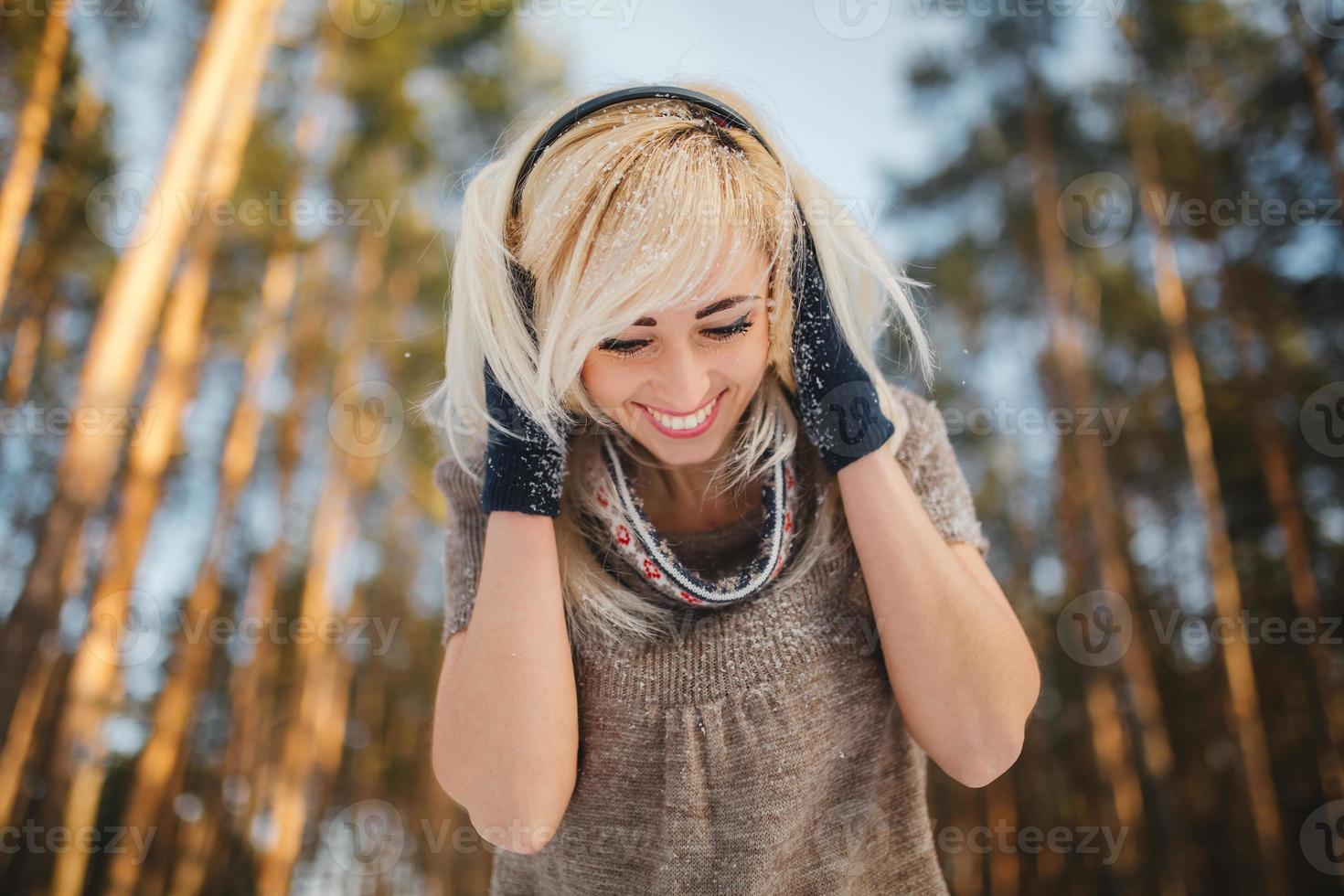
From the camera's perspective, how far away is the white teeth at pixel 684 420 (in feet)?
5.16

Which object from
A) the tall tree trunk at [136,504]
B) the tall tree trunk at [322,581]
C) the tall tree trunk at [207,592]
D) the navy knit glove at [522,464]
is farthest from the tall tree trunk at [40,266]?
the navy knit glove at [522,464]

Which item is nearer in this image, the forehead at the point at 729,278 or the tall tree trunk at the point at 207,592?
the forehead at the point at 729,278

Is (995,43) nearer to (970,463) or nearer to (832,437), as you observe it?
(970,463)

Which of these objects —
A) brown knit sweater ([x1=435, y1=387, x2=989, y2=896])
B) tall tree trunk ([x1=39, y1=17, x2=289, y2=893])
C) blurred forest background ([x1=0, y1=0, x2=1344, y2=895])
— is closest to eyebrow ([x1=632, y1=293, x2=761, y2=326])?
brown knit sweater ([x1=435, y1=387, x2=989, y2=896])

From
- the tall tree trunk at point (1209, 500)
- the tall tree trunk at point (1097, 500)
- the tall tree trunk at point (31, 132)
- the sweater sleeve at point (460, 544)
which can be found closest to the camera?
the sweater sleeve at point (460, 544)

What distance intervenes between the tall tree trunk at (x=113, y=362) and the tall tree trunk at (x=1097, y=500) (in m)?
9.94

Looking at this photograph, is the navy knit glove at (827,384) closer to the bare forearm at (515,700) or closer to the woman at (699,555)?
the woman at (699,555)

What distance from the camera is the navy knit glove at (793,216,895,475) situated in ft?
4.95

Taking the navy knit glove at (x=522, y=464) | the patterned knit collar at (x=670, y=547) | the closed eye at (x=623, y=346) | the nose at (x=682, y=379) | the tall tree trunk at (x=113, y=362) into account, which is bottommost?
the patterned knit collar at (x=670, y=547)

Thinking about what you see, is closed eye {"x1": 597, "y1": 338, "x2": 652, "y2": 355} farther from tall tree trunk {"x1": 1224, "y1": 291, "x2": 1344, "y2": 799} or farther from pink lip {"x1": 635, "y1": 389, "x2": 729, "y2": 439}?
tall tree trunk {"x1": 1224, "y1": 291, "x2": 1344, "y2": 799}

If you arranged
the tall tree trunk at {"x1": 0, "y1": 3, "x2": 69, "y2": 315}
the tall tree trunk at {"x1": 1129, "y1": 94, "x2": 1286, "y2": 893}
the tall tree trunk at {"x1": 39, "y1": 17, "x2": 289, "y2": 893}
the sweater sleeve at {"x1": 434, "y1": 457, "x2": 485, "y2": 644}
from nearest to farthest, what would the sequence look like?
the sweater sleeve at {"x1": 434, "y1": 457, "x2": 485, "y2": 644} → the tall tree trunk at {"x1": 39, "y1": 17, "x2": 289, "y2": 893} → the tall tree trunk at {"x1": 0, "y1": 3, "x2": 69, "y2": 315} → the tall tree trunk at {"x1": 1129, "y1": 94, "x2": 1286, "y2": 893}

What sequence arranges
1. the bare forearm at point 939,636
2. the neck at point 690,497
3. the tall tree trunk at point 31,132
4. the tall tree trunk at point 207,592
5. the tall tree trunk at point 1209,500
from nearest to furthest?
the bare forearm at point 939,636
the neck at point 690,497
the tall tree trunk at point 31,132
the tall tree trunk at point 1209,500
the tall tree trunk at point 207,592

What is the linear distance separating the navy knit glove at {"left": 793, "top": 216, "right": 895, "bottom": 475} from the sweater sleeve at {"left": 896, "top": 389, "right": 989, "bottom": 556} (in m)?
0.13

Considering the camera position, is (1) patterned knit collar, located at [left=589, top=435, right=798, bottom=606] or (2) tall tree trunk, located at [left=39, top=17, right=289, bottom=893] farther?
(2) tall tree trunk, located at [left=39, top=17, right=289, bottom=893]
